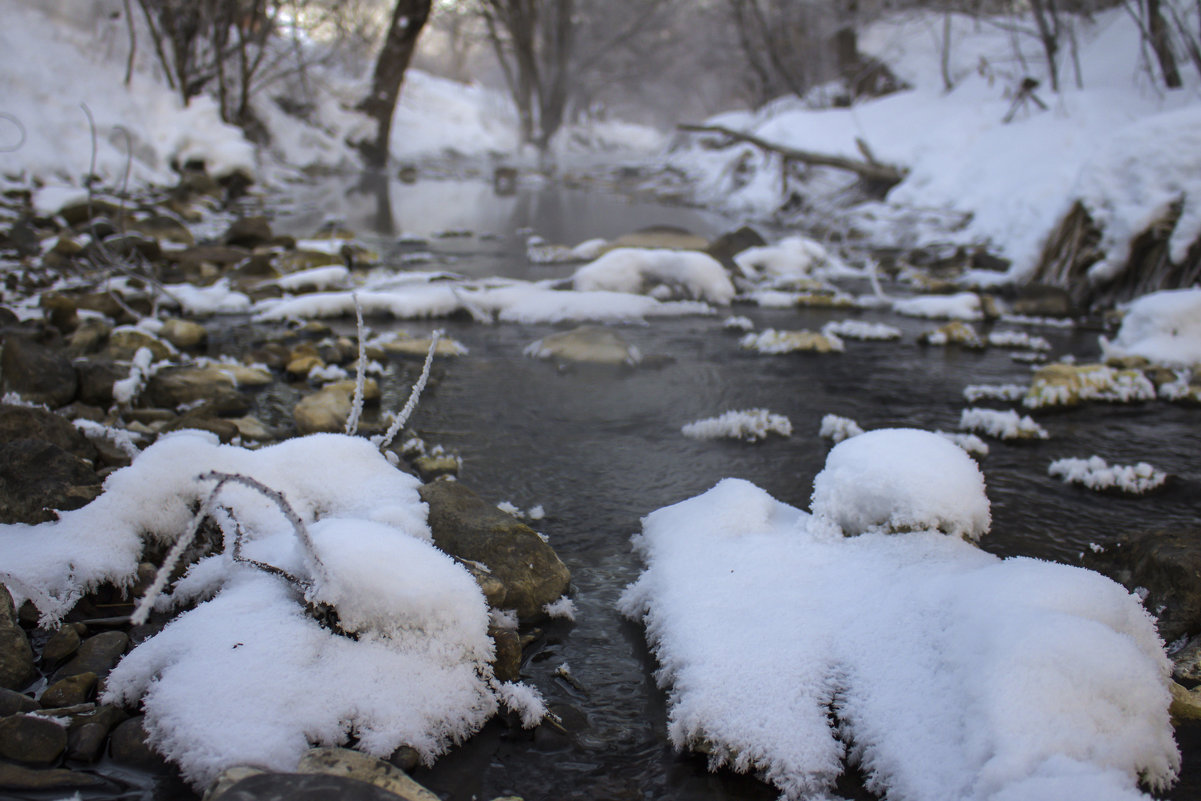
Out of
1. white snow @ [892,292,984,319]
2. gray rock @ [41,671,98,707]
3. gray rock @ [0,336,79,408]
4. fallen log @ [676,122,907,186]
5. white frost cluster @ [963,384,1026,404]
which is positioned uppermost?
fallen log @ [676,122,907,186]

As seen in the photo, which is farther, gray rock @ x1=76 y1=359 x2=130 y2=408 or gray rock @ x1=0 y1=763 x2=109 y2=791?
gray rock @ x1=76 y1=359 x2=130 y2=408

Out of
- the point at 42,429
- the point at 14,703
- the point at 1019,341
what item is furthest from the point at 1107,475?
the point at 42,429

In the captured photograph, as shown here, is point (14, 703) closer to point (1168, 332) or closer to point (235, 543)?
point (235, 543)

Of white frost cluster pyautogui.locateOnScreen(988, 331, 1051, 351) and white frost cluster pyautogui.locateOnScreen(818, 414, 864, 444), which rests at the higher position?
white frost cluster pyautogui.locateOnScreen(988, 331, 1051, 351)

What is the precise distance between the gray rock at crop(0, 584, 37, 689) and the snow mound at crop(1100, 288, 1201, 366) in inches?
198

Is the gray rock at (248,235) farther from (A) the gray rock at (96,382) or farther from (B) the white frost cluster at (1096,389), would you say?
(B) the white frost cluster at (1096,389)

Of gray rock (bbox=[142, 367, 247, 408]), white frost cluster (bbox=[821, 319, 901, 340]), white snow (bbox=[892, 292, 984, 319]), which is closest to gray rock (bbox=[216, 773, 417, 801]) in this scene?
gray rock (bbox=[142, 367, 247, 408])

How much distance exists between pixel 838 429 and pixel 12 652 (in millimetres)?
2860

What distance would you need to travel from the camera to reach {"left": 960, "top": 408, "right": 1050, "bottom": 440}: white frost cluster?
10.7 ft

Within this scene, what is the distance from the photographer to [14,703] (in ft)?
4.63

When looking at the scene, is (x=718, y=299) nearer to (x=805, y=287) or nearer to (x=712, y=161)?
(x=805, y=287)

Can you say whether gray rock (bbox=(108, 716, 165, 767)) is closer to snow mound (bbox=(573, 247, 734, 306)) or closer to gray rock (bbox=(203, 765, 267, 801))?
gray rock (bbox=(203, 765, 267, 801))

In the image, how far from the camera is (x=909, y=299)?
609 cm

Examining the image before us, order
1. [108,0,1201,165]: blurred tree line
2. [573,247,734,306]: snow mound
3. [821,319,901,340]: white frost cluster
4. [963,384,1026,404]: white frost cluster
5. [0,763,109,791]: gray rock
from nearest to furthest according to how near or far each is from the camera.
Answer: [0,763,109,791]: gray rock
[963,384,1026,404]: white frost cluster
[821,319,901,340]: white frost cluster
[573,247,734,306]: snow mound
[108,0,1201,165]: blurred tree line
